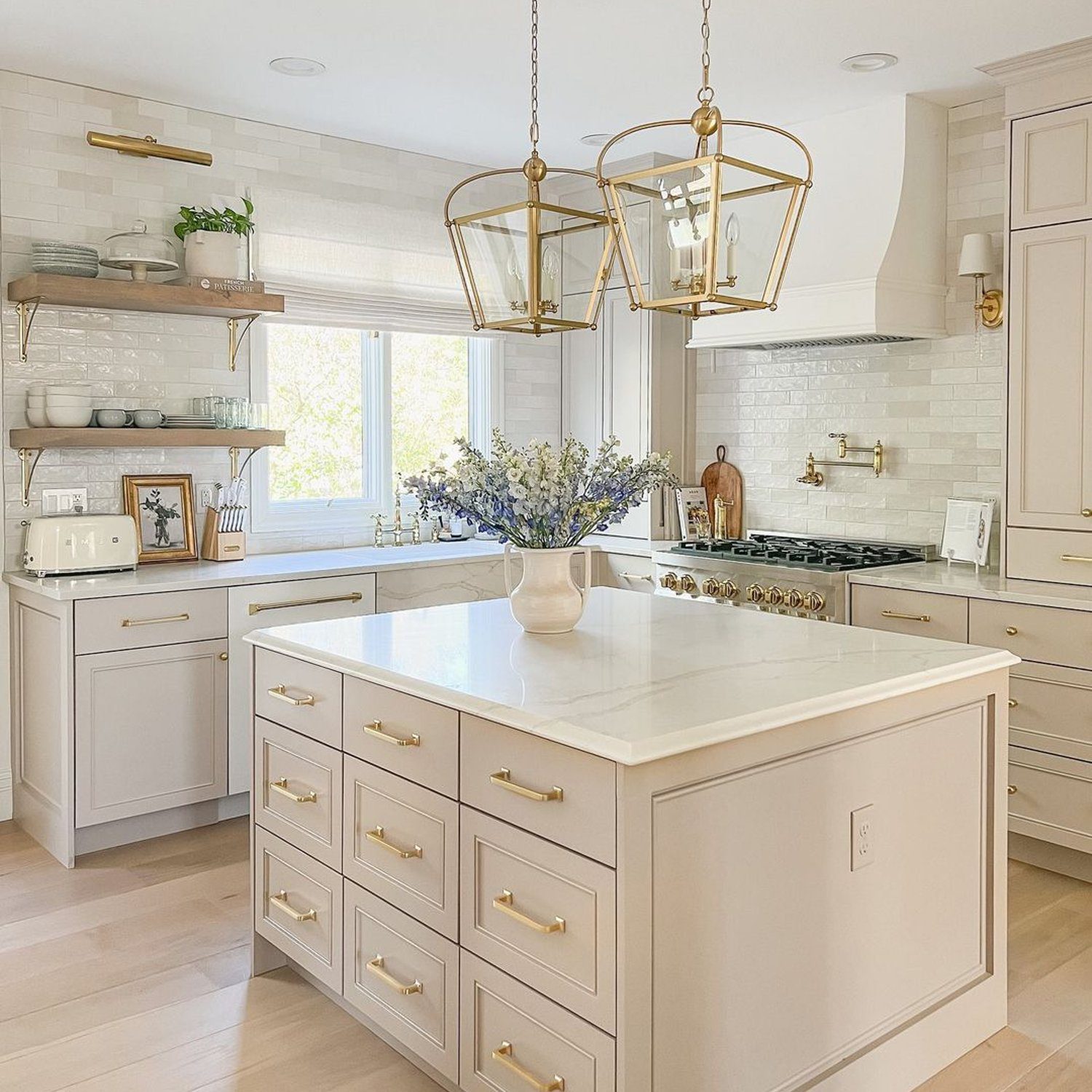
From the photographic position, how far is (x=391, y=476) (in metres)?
5.38

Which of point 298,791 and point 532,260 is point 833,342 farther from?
point 298,791

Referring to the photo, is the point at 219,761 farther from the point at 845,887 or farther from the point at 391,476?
the point at 845,887

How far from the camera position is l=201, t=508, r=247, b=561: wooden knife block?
14.7ft

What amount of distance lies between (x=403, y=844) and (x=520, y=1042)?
0.49 metres

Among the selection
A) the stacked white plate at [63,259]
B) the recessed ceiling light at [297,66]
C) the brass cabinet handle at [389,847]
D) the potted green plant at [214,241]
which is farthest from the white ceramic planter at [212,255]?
the brass cabinet handle at [389,847]

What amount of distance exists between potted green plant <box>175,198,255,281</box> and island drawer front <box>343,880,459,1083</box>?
268cm

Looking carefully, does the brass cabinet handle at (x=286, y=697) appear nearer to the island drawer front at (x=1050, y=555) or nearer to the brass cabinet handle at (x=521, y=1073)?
the brass cabinet handle at (x=521, y=1073)

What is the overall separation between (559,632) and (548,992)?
0.98 metres

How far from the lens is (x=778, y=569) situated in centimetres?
436

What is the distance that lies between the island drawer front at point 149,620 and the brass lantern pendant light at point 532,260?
2.08m

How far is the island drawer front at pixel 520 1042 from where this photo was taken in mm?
1944

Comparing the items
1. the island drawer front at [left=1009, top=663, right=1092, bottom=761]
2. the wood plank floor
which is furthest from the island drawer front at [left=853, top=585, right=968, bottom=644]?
the wood plank floor

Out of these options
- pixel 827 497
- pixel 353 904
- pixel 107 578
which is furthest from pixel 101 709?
pixel 827 497

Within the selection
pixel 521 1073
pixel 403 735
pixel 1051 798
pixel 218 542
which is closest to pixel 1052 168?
pixel 1051 798
